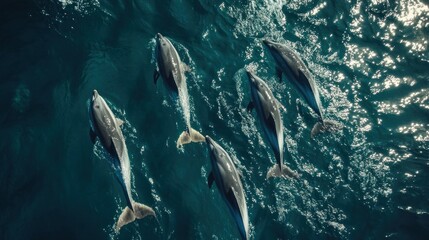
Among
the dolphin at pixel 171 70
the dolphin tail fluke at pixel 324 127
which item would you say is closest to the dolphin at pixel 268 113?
the dolphin tail fluke at pixel 324 127

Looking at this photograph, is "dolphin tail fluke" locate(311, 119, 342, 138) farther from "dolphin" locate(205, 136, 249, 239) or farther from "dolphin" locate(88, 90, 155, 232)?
"dolphin" locate(88, 90, 155, 232)

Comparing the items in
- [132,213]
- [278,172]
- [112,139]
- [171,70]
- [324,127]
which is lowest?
[132,213]

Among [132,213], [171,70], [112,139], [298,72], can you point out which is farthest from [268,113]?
[132,213]

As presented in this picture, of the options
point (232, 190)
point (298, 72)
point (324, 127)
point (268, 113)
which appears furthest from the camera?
point (324, 127)

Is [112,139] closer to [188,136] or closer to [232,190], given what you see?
[188,136]

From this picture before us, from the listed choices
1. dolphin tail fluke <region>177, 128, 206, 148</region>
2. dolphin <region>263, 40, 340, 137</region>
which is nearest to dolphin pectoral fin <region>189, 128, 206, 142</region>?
dolphin tail fluke <region>177, 128, 206, 148</region>

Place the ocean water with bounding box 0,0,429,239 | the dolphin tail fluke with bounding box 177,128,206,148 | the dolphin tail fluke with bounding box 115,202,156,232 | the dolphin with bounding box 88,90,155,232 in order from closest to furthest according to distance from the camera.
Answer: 1. the dolphin with bounding box 88,90,155,232
2. the dolphin tail fluke with bounding box 115,202,156,232
3. the dolphin tail fluke with bounding box 177,128,206,148
4. the ocean water with bounding box 0,0,429,239

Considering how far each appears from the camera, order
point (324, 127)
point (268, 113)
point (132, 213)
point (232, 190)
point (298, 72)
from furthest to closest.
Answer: point (324, 127) < point (298, 72) < point (132, 213) < point (268, 113) < point (232, 190)

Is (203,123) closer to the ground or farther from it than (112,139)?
farther from it

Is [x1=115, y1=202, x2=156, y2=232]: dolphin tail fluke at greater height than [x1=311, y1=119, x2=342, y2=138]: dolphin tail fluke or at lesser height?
lesser

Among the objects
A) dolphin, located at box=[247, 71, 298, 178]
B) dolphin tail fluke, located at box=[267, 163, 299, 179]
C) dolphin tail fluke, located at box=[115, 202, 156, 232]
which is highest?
dolphin, located at box=[247, 71, 298, 178]
